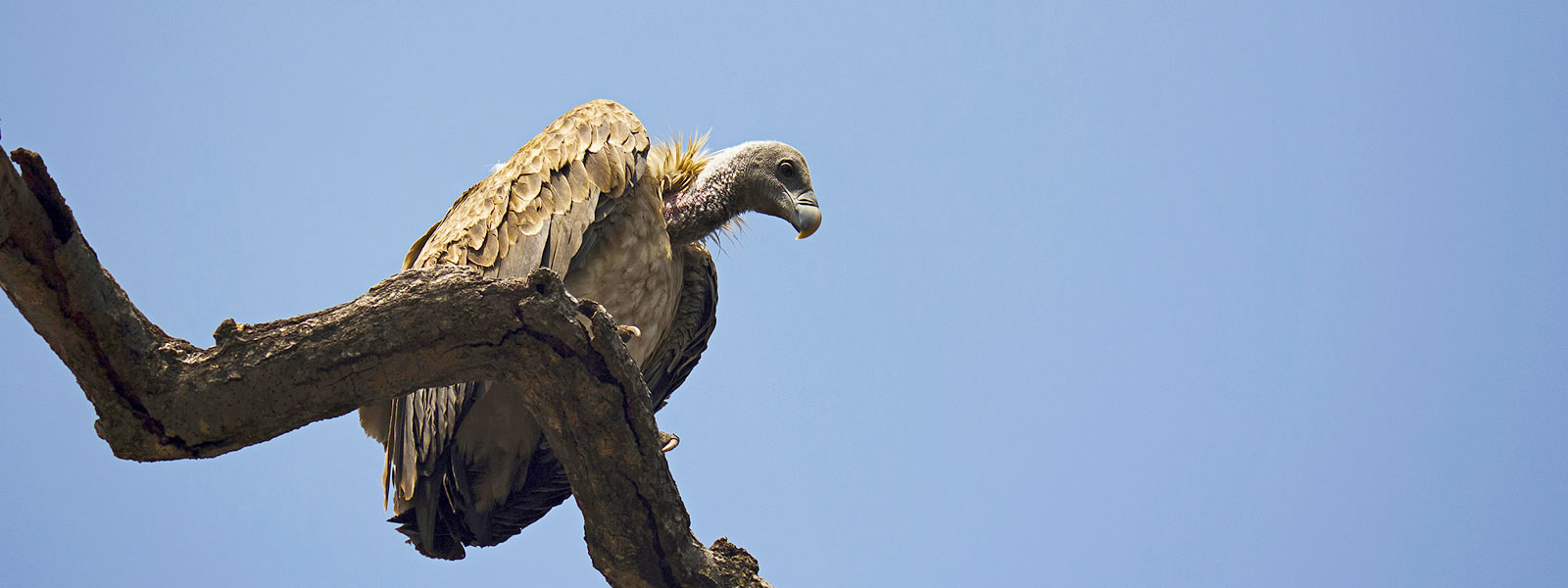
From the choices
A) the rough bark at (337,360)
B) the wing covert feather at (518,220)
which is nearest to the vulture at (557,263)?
the wing covert feather at (518,220)

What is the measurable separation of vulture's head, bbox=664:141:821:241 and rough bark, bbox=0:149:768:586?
2.65 m

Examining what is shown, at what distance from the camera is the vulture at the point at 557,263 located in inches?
199

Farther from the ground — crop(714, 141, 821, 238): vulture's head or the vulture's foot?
crop(714, 141, 821, 238): vulture's head

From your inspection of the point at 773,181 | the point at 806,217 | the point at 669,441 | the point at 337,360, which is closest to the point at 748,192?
the point at 773,181

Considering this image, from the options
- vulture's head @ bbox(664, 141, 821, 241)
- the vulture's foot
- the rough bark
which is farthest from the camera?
vulture's head @ bbox(664, 141, 821, 241)

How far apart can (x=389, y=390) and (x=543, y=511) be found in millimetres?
2396

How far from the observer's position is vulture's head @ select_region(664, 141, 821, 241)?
643 centimetres

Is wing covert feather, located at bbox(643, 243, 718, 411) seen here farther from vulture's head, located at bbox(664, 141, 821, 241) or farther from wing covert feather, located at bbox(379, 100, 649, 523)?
wing covert feather, located at bbox(379, 100, 649, 523)

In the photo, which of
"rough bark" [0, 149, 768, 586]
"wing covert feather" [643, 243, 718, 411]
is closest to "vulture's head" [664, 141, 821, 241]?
"wing covert feather" [643, 243, 718, 411]

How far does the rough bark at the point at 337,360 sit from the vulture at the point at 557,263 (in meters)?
1.35

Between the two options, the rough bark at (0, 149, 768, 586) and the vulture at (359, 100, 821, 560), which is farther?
the vulture at (359, 100, 821, 560)

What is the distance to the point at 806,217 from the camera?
A: 258 inches

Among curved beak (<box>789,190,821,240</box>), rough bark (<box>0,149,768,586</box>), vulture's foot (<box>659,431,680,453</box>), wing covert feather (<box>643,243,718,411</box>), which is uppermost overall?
curved beak (<box>789,190,821,240</box>)

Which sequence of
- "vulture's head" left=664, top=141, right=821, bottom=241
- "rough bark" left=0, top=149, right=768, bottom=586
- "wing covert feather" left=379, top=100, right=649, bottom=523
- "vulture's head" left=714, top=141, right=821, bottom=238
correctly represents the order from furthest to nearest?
"vulture's head" left=714, top=141, right=821, bottom=238, "vulture's head" left=664, top=141, right=821, bottom=241, "wing covert feather" left=379, top=100, right=649, bottom=523, "rough bark" left=0, top=149, right=768, bottom=586
